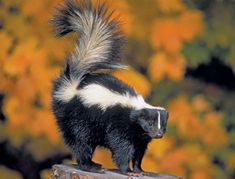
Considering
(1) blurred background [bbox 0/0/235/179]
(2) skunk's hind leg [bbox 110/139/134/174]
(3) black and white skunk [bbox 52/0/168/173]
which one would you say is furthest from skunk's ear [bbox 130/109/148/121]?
(1) blurred background [bbox 0/0/235/179]

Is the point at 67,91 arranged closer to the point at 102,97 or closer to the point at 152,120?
the point at 102,97

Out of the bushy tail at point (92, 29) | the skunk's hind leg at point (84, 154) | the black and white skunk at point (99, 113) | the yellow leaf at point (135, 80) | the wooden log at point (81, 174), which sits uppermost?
the yellow leaf at point (135, 80)

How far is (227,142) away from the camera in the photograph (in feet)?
42.7

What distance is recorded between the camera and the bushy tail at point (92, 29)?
7.09 m

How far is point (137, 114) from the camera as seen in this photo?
687cm

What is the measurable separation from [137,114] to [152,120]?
132 millimetres

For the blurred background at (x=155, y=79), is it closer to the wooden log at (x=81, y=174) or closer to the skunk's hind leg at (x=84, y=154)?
the skunk's hind leg at (x=84, y=154)

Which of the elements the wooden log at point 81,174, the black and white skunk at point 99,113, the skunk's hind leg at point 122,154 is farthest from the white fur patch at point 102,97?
the wooden log at point 81,174

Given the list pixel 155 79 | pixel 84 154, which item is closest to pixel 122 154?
pixel 84 154

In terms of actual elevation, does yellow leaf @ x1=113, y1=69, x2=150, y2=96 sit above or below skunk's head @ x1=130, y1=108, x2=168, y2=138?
above

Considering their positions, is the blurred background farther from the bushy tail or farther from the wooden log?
the wooden log

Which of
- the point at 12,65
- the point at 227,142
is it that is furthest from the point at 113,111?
the point at 227,142

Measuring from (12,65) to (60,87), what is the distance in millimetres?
4059

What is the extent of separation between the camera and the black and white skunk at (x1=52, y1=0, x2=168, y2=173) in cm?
676
